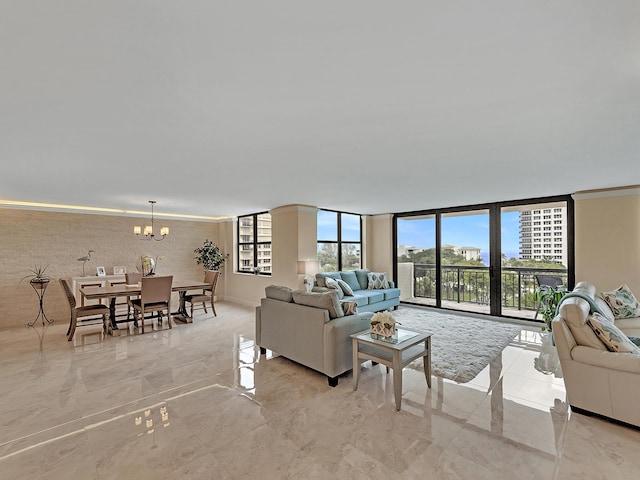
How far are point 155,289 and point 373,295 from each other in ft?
13.1

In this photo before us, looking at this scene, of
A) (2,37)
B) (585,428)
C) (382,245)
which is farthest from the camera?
(382,245)

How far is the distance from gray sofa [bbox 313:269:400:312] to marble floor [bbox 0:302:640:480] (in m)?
2.07

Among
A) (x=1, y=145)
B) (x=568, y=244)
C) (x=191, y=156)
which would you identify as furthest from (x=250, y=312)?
(x=568, y=244)

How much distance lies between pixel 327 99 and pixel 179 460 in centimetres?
257

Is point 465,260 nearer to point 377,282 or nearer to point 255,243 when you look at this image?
point 377,282

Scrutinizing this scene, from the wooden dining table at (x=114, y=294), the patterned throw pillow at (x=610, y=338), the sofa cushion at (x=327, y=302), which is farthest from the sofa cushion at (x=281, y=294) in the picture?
the patterned throw pillow at (x=610, y=338)

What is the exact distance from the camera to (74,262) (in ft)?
20.9

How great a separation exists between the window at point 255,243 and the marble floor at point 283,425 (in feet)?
12.4

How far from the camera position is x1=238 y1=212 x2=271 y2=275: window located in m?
7.51

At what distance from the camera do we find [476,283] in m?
6.46

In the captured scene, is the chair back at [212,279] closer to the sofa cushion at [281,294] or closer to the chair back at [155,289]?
the chair back at [155,289]

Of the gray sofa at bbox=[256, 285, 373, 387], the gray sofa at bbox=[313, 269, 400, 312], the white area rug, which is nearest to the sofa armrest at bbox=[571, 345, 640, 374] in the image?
the white area rug

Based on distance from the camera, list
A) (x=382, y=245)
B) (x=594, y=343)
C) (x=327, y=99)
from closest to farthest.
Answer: (x=327, y=99)
(x=594, y=343)
(x=382, y=245)

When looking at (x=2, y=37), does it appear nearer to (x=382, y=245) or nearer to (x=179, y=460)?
(x=179, y=460)
